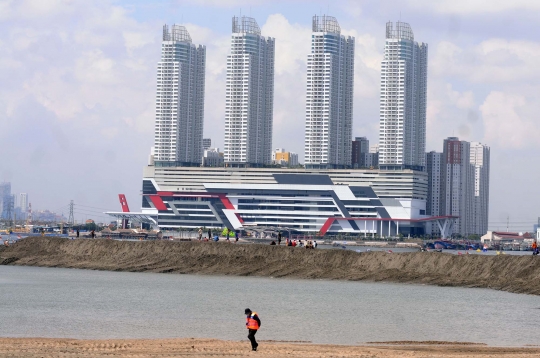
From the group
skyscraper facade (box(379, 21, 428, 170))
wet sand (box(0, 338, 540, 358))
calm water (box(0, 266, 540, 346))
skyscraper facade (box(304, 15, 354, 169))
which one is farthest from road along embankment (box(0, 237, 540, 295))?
skyscraper facade (box(379, 21, 428, 170))

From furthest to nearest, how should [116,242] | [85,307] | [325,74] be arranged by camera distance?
[325,74] < [116,242] < [85,307]

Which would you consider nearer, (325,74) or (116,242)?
(116,242)

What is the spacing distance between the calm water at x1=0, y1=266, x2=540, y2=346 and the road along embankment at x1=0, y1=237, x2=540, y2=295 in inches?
115

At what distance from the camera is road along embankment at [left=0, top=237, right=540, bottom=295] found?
5947cm

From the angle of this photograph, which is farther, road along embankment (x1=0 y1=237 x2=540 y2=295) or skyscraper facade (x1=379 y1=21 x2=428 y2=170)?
skyscraper facade (x1=379 y1=21 x2=428 y2=170)

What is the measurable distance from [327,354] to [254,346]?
225 centimetres

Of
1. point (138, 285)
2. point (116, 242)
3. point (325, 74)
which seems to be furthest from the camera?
point (325, 74)

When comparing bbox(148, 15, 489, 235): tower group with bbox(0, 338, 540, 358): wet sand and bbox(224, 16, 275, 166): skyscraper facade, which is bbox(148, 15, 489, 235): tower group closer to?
bbox(224, 16, 275, 166): skyscraper facade

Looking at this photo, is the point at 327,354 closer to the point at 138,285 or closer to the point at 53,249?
the point at 138,285

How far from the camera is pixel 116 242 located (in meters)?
75.8

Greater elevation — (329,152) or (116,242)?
(329,152)

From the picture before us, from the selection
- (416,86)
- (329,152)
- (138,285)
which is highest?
(416,86)

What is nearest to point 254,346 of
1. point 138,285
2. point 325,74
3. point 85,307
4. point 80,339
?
point 80,339

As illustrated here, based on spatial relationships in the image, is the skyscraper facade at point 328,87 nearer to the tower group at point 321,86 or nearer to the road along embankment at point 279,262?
the tower group at point 321,86
